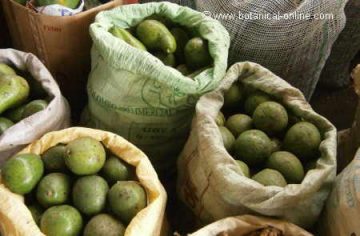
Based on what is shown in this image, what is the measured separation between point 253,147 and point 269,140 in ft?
A: 0.26

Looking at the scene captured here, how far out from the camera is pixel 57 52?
158cm

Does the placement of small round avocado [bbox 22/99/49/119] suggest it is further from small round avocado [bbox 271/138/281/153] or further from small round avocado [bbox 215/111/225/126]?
small round avocado [bbox 271/138/281/153]

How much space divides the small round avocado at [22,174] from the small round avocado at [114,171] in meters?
0.17

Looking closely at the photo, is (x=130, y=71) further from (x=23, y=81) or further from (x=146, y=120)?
(x=23, y=81)

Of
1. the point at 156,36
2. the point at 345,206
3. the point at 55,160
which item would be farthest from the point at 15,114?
the point at 345,206

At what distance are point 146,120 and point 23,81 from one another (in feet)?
1.32

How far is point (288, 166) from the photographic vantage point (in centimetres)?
116

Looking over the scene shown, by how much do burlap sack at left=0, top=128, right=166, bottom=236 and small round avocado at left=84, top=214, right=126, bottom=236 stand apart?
4 centimetres

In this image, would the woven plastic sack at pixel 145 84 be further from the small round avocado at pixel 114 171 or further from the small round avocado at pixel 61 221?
the small round avocado at pixel 61 221

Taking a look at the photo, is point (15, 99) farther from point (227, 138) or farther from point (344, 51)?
point (344, 51)

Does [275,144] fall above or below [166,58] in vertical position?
below

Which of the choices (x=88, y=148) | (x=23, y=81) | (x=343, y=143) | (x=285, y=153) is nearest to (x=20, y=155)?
(x=88, y=148)

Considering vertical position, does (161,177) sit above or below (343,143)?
below

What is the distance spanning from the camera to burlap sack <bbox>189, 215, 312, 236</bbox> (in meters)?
1.07
